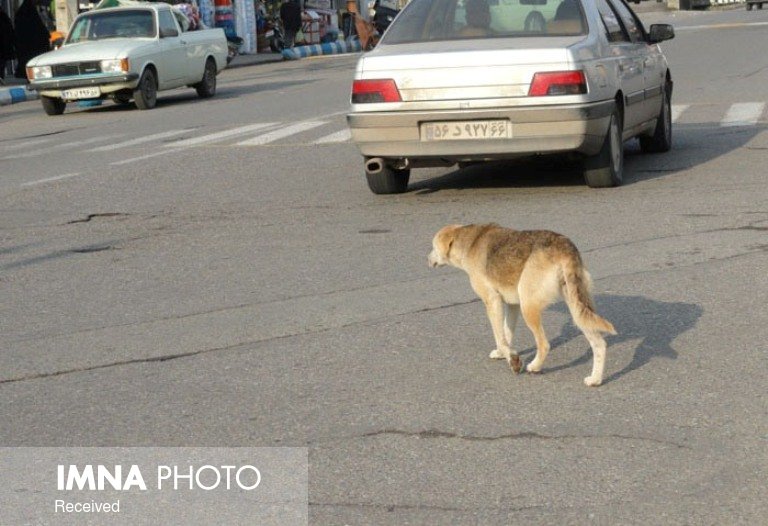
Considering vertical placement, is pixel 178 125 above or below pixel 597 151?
below

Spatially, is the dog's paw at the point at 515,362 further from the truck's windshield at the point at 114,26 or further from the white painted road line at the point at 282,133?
the truck's windshield at the point at 114,26

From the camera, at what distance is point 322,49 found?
47281mm

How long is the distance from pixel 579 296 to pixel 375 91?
5.64 metres

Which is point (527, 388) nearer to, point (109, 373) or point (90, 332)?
point (109, 373)

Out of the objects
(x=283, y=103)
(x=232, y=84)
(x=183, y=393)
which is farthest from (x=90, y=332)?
(x=232, y=84)

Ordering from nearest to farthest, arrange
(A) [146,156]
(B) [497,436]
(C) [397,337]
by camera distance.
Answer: (B) [497,436] < (C) [397,337] < (A) [146,156]

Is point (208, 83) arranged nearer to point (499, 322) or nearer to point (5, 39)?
point (5, 39)

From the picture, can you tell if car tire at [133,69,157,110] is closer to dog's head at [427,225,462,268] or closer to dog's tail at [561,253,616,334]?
dog's head at [427,225,462,268]

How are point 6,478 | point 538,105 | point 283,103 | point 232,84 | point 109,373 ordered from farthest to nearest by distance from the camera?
point 232,84 → point 283,103 → point 538,105 → point 109,373 → point 6,478

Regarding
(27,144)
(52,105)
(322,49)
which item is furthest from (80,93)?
(322,49)

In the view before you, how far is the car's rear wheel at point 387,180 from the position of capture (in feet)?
39.8

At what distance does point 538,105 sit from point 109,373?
5.23 m

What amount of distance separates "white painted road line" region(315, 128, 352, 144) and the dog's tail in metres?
10.8

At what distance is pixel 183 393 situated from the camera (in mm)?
6344
